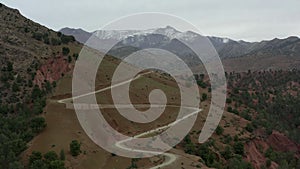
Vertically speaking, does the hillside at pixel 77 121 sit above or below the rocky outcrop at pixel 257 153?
above

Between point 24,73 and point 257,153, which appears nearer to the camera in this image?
point 257,153

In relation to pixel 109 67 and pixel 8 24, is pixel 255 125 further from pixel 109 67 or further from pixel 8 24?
pixel 8 24

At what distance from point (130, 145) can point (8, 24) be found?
57.0m

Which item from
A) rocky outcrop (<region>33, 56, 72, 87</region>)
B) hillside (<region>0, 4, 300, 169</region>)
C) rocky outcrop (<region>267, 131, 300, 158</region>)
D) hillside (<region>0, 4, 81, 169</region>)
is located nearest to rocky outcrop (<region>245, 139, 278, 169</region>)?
hillside (<region>0, 4, 300, 169</region>)

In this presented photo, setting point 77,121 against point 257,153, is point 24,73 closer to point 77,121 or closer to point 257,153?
point 77,121

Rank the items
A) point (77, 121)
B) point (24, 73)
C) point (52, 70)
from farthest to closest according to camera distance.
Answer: point (52, 70), point (24, 73), point (77, 121)

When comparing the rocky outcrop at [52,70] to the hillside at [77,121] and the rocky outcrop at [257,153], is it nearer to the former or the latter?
the hillside at [77,121]

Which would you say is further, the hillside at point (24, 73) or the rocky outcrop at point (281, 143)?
the rocky outcrop at point (281, 143)

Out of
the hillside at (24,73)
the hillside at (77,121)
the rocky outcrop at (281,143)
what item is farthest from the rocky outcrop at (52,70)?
the rocky outcrop at (281,143)

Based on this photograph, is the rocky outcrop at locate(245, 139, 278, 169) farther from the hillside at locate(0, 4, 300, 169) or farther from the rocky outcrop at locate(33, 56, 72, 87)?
the rocky outcrop at locate(33, 56, 72, 87)

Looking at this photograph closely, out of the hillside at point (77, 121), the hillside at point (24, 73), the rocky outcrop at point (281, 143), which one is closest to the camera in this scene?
the hillside at point (77, 121)

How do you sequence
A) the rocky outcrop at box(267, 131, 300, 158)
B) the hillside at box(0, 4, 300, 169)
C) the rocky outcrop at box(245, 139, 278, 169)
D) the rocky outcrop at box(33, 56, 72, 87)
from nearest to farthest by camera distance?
the hillside at box(0, 4, 300, 169)
the rocky outcrop at box(245, 139, 278, 169)
the rocky outcrop at box(33, 56, 72, 87)
the rocky outcrop at box(267, 131, 300, 158)

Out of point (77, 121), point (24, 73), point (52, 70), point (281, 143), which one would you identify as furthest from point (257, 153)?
point (24, 73)

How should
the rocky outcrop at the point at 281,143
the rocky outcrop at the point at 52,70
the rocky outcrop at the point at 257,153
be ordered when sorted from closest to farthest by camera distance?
the rocky outcrop at the point at 257,153 < the rocky outcrop at the point at 52,70 < the rocky outcrop at the point at 281,143
